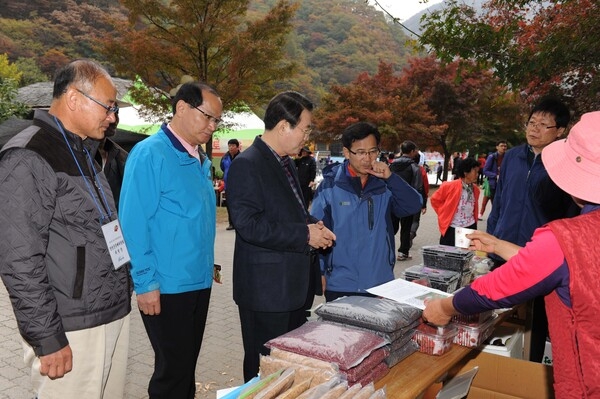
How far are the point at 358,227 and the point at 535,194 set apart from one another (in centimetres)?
148

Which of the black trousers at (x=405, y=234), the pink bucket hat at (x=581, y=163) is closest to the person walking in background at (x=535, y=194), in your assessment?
the pink bucket hat at (x=581, y=163)

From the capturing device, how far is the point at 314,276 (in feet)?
9.08

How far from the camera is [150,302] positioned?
2.48m

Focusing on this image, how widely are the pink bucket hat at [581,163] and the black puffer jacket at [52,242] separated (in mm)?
1763

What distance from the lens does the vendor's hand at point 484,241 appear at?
227cm

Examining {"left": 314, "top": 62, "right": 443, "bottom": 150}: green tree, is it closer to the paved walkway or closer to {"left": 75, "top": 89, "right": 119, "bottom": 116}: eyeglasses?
the paved walkway

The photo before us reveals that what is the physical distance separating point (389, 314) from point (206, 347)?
295 centimetres

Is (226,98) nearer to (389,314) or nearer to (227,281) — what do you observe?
(227,281)

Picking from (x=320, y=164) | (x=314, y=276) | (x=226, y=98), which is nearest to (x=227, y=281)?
(x=314, y=276)

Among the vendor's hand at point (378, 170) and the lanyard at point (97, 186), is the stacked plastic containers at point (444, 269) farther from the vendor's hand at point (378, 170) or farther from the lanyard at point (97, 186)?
the lanyard at point (97, 186)

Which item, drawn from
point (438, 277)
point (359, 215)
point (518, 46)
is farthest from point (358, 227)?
point (518, 46)

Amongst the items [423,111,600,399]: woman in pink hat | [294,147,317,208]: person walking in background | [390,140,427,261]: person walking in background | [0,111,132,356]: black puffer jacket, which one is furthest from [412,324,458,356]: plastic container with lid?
[294,147,317,208]: person walking in background

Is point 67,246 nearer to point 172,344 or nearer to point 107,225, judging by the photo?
point 107,225

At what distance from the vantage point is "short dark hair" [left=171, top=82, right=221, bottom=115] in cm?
273
